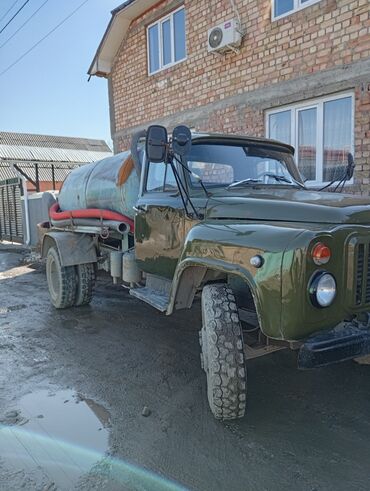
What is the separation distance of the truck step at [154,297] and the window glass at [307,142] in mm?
4205

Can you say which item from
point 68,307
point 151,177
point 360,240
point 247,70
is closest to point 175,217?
point 151,177

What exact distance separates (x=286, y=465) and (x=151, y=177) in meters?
2.89

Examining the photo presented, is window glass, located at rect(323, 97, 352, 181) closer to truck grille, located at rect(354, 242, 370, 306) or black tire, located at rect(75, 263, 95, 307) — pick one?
black tire, located at rect(75, 263, 95, 307)

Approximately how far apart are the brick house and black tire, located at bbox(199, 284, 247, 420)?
457 cm

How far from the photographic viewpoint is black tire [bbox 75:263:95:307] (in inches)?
228

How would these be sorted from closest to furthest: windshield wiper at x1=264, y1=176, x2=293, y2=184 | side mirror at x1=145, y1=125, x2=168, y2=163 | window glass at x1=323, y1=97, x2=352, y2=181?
side mirror at x1=145, y1=125, x2=168, y2=163 → windshield wiper at x1=264, y1=176, x2=293, y2=184 → window glass at x1=323, y1=97, x2=352, y2=181

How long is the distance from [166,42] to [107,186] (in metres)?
6.46

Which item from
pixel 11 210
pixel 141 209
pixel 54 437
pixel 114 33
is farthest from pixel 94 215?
pixel 11 210

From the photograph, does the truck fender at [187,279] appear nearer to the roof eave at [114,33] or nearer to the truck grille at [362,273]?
the truck grille at [362,273]

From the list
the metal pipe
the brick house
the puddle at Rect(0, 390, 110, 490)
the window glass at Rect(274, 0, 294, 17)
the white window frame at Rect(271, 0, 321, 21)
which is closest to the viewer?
the puddle at Rect(0, 390, 110, 490)

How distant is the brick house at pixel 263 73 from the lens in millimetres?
6449

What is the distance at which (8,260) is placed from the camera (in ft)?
37.9

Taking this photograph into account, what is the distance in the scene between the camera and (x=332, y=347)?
2391mm

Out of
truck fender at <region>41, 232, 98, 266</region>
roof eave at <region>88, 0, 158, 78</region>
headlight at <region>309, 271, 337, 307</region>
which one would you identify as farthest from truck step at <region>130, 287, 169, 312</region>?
roof eave at <region>88, 0, 158, 78</region>
